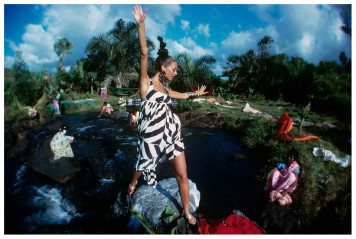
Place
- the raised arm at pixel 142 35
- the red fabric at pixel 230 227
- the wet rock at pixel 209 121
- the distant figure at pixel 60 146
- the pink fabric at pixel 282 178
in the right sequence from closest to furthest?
the raised arm at pixel 142 35 → the red fabric at pixel 230 227 → the pink fabric at pixel 282 178 → the distant figure at pixel 60 146 → the wet rock at pixel 209 121

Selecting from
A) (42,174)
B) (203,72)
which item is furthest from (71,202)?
(203,72)

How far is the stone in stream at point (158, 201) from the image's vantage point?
2514 mm

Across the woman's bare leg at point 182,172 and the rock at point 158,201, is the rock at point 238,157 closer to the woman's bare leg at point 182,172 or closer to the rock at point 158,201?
the rock at point 158,201

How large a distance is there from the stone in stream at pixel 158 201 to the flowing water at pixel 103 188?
0.88 feet

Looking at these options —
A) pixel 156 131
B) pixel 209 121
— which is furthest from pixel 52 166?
pixel 209 121

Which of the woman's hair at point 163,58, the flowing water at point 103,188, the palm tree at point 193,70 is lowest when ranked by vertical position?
the flowing water at point 103,188

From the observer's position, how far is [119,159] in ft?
18.2

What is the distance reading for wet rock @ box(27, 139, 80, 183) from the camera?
384 centimetres

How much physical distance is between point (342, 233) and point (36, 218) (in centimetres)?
400

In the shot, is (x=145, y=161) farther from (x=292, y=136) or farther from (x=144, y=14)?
(x=292, y=136)

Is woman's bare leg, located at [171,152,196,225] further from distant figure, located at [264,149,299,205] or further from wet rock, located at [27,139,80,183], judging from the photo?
wet rock, located at [27,139,80,183]

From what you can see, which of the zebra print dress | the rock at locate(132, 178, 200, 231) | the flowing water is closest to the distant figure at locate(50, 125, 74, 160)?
the flowing water

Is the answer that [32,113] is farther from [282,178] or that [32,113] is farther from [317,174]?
[317,174]

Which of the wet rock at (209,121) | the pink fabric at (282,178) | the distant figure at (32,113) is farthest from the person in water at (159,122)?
the wet rock at (209,121)
